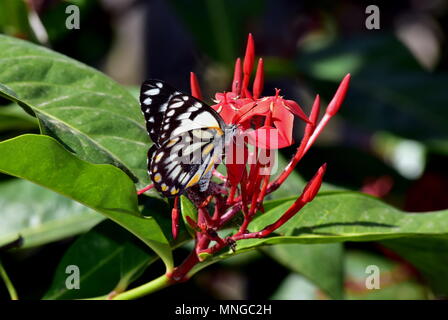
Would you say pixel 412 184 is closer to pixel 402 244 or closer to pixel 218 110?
pixel 402 244

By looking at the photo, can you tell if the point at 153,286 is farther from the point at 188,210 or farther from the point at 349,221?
the point at 349,221

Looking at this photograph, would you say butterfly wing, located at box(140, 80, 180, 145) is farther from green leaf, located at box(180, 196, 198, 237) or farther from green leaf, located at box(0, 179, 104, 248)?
green leaf, located at box(0, 179, 104, 248)

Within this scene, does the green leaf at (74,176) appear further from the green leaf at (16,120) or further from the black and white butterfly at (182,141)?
the green leaf at (16,120)

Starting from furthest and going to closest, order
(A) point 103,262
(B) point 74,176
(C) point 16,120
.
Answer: (C) point 16,120 < (A) point 103,262 < (B) point 74,176

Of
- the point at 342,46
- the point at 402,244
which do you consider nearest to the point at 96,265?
the point at 402,244

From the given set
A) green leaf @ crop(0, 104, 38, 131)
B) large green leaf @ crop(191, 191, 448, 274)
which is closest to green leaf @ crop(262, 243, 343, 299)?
large green leaf @ crop(191, 191, 448, 274)

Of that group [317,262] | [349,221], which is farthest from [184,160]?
[317,262]

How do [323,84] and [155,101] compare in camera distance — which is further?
[323,84]
